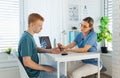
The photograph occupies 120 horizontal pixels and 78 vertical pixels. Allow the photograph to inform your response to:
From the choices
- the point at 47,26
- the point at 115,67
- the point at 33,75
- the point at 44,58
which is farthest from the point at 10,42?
the point at 115,67

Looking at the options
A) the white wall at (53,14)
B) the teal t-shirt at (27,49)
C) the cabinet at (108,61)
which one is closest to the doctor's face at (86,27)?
the white wall at (53,14)

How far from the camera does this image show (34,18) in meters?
1.95

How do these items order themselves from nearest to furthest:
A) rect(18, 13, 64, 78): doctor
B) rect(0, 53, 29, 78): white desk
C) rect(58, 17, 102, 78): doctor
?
1. rect(18, 13, 64, 78): doctor
2. rect(58, 17, 102, 78): doctor
3. rect(0, 53, 29, 78): white desk

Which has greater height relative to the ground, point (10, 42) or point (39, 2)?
point (39, 2)

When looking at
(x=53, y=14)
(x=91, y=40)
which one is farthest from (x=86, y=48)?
(x=53, y=14)

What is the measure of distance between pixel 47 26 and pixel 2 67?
1.09 metres

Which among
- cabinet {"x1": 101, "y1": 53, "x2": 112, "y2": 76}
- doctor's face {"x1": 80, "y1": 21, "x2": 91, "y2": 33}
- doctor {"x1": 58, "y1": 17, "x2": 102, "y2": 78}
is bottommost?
cabinet {"x1": 101, "y1": 53, "x2": 112, "y2": 76}

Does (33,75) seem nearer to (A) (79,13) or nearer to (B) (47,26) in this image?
(B) (47,26)

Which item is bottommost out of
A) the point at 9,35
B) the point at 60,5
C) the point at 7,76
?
the point at 7,76

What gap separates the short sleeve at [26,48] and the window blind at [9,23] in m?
1.34

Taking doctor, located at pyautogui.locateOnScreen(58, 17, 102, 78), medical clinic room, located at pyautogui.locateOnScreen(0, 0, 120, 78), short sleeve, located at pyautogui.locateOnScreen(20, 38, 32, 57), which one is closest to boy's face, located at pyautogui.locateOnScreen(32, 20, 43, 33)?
medical clinic room, located at pyautogui.locateOnScreen(0, 0, 120, 78)

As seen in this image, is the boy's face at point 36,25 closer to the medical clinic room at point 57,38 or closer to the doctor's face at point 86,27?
the medical clinic room at point 57,38

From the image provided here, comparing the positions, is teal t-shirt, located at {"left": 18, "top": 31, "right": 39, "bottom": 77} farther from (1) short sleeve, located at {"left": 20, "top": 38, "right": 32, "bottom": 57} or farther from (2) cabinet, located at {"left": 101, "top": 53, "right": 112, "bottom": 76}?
(2) cabinet, located at {"left": 101, "top": 53, "right": 112, "bottom": 76}

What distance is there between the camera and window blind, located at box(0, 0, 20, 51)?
3.08m
